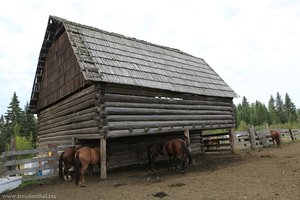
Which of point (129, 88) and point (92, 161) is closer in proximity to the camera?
point (92, 161)

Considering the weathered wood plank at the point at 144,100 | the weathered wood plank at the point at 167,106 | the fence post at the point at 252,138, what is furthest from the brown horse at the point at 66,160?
the fence post at the point at 252,138

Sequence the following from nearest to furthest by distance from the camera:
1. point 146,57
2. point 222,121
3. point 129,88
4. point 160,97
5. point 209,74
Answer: point 129,88, point 160,97, point 146,57, point 222,121, point 209,74

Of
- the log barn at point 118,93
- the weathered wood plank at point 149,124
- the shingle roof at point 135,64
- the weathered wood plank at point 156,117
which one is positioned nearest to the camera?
the weathered wood plank at point 149,124

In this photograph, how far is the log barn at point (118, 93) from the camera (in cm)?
1264

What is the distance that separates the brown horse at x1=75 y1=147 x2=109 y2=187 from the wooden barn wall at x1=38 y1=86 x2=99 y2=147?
0.86 meters

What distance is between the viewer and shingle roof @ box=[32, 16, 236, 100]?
13.0 m

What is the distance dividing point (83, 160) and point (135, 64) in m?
6.14

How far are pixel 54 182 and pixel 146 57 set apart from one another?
28.8 ft

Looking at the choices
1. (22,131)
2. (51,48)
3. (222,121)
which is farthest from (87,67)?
(22,131)

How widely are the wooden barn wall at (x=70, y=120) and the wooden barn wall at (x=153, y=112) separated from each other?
84 cm

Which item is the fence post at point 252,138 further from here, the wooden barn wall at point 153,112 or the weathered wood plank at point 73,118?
the weathered wood plank at point 73,118

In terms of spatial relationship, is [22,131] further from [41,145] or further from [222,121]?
[222,121]

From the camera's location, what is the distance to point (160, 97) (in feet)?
49.4

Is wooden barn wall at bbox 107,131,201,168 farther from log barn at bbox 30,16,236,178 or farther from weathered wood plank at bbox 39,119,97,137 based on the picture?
weathered wood plank at bbox 39,119,97,137
